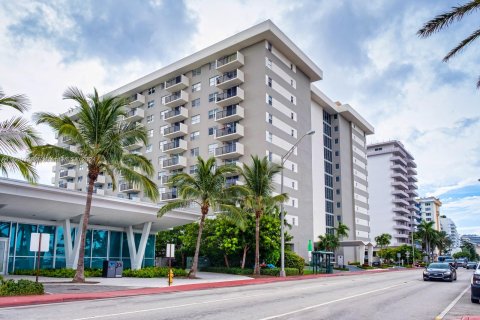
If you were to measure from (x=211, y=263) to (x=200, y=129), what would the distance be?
878 inches

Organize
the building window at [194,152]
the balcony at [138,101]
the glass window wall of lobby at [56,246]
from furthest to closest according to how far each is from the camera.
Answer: the balcony at [138,101], the building window at [194,152], the glass window wall of lobby at [56,246]

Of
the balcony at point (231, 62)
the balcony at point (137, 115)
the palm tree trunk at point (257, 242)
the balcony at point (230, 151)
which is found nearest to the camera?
the palm tree trunk at point (257, 242)

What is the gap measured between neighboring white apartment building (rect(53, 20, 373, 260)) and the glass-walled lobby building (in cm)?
1901

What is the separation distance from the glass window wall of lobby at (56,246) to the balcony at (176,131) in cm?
2416

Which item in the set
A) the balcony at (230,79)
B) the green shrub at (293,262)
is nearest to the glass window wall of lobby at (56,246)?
the green shrub at (293,262)

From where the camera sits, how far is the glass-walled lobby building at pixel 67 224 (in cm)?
2836

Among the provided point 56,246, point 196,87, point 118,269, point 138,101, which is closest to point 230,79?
point 196,87

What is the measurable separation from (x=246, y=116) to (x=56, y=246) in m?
29.3

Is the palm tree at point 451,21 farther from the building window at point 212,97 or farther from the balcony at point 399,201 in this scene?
the balcony at point 399,201

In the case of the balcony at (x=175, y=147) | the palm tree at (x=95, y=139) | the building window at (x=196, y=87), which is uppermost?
the building window at (x=196, y=87)

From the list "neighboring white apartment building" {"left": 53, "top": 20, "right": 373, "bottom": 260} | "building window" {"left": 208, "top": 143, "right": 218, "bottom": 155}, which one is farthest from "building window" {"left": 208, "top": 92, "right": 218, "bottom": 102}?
"building window" {"left": 208, "top": 143, "right": 218, "bottom": 155}

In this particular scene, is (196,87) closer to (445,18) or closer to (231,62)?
(231,62)

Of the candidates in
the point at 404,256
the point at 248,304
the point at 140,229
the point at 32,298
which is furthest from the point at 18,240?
the point at 404,256

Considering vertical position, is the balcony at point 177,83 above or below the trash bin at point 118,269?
above
